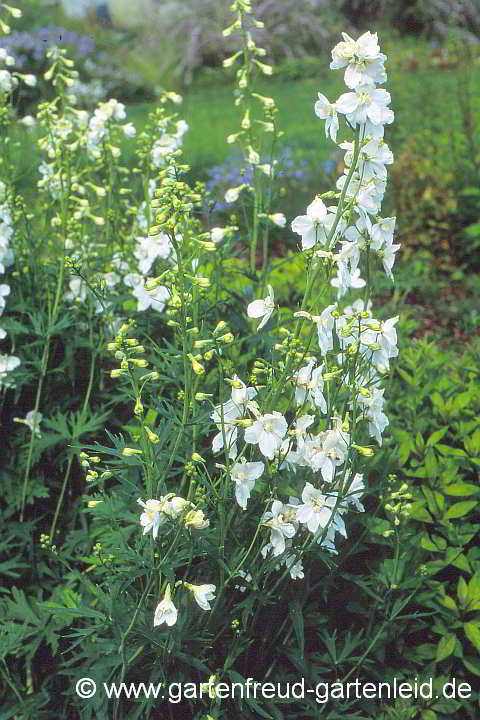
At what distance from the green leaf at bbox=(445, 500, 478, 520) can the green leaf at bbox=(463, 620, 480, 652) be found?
1.14 ft

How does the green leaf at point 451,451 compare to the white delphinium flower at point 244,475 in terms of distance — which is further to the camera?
the green leaf at point 451,451

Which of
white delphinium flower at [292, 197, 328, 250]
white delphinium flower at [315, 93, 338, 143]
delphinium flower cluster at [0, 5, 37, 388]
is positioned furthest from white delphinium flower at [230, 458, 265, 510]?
delphinium flower cluster at [0, 5, 37, 388]

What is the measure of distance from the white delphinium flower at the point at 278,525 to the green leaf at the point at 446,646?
0.80 meters

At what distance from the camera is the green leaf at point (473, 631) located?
2.26 meters

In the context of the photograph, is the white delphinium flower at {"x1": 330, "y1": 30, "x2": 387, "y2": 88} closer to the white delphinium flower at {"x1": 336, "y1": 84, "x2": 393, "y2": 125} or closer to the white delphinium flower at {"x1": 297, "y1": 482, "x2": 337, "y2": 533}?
the white delphinium flower at {"x1": 336, "y1": 84, "x2": 393, "y2": 125}

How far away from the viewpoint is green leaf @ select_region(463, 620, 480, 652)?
2.26 m

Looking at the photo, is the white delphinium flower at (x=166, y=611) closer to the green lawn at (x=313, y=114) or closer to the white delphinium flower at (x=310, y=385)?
the white delphinium flower at (x=310, y=385)

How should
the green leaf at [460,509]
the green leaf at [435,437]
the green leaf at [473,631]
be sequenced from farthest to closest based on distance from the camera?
the green leaf at [435,437]
the green leaf at [460,509]
the green leaf at [473,631]

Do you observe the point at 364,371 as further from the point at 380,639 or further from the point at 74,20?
the point at 74,20

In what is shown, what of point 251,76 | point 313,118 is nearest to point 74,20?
point 313,118

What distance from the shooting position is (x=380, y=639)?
89.9 inches

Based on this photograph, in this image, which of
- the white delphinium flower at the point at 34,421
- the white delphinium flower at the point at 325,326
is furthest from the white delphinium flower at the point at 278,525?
the white delphinium flower at the point at 34,421

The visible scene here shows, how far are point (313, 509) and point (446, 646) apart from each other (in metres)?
0.87

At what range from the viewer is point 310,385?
6.01ft
